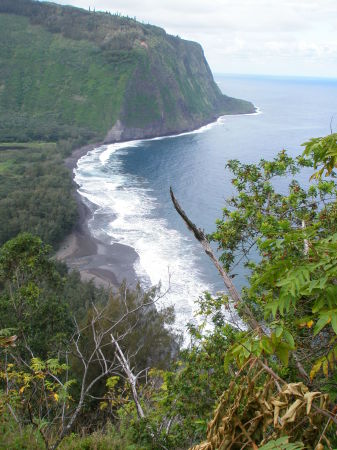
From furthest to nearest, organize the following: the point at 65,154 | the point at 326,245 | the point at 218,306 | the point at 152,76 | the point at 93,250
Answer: the point at 152,76 → the point at 65,154 → the point at 93,250 → the point at 218,306 → the point at 326,245

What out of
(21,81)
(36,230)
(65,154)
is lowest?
(36,230)

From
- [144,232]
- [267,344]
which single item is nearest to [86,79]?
[144,232]

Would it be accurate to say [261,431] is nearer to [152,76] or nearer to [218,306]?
[218,306]

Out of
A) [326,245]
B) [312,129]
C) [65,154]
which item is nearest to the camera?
[326,245]

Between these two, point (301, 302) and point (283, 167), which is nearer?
point (301, 302)

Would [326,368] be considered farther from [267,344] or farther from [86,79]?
[86,79]

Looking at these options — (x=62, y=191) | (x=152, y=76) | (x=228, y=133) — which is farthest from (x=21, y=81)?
(x=62, y=191)
